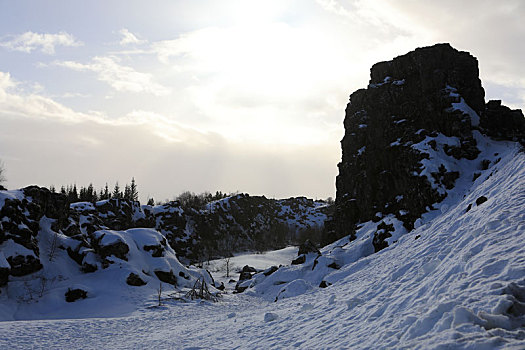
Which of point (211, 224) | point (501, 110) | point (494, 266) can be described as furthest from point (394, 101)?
point (211, 224)

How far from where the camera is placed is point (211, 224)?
424 feet

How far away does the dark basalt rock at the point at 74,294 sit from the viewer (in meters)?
29.8

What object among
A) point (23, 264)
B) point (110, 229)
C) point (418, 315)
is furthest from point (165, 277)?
point (418, 315)

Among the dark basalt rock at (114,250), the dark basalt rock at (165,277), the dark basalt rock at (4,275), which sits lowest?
the dark basalt rock at (165,277)

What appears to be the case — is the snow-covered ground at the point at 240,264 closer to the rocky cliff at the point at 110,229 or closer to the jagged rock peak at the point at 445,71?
the rocky cliff at the point at 110,229

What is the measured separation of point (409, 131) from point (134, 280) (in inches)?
1920

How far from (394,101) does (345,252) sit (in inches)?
1277

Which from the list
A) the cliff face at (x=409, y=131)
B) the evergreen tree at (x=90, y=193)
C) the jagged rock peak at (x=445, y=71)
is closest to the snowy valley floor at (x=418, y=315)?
the cliff face at (x=409, y=131)

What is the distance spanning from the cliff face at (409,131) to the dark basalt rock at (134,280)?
32.1m

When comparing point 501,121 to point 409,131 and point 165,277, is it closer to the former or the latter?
point 409,131

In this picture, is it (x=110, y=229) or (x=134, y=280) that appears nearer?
(x=134, y=280)

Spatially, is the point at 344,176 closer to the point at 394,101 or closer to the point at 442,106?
the point at 394,101

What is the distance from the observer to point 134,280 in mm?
34906

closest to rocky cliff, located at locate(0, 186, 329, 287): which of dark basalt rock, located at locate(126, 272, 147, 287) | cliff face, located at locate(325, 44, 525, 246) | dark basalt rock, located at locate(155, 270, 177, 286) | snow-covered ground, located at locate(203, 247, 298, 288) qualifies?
dark basalt rock, located at locate(155, 270, 177, 286)
